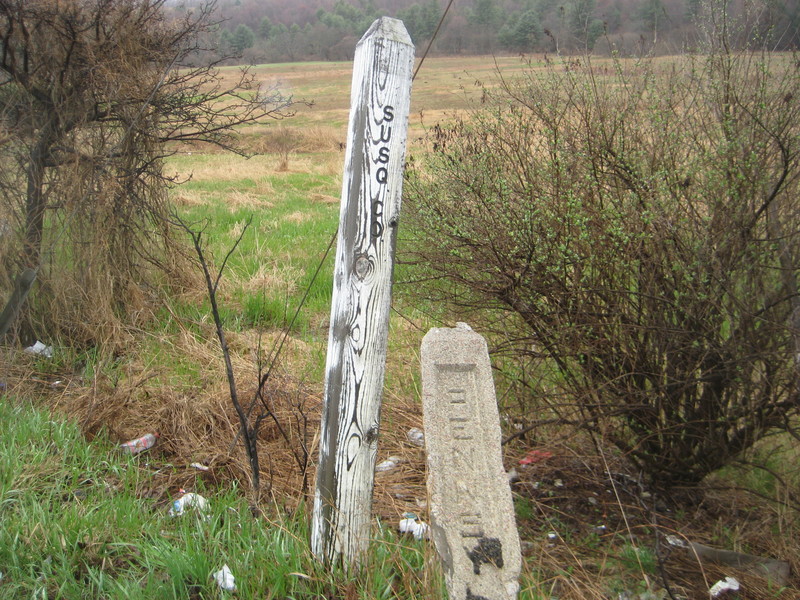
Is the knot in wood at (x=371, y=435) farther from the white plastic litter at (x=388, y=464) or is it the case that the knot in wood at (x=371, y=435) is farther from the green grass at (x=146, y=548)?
the white plastic litter at (x=388, y=464)

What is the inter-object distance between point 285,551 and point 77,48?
4806 mm

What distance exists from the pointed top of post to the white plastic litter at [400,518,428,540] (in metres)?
2.03

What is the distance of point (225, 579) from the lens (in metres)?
2.52

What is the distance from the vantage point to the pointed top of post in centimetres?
240

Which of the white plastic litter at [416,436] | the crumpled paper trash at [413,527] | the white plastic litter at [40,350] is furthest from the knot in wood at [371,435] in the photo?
the white plastic litter at [40,350]

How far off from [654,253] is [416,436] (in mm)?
1771

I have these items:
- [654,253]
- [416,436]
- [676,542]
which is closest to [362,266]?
[654,253]

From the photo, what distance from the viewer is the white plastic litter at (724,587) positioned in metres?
2.99

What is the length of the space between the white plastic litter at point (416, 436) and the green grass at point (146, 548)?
3.78 feet

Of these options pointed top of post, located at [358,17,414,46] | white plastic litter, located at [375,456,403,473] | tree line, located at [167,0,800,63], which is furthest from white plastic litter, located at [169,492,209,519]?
tree line, located at [167,0,800,63]

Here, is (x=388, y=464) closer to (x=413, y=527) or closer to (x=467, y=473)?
(x=413, y=527)

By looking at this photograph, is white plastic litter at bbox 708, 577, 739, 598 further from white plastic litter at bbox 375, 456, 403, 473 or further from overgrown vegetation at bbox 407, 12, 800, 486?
white plastic litter at bbox 375, 456, 403, 473

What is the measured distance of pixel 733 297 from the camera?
315 cm

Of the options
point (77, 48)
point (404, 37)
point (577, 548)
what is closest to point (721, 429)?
point (577, 548)
